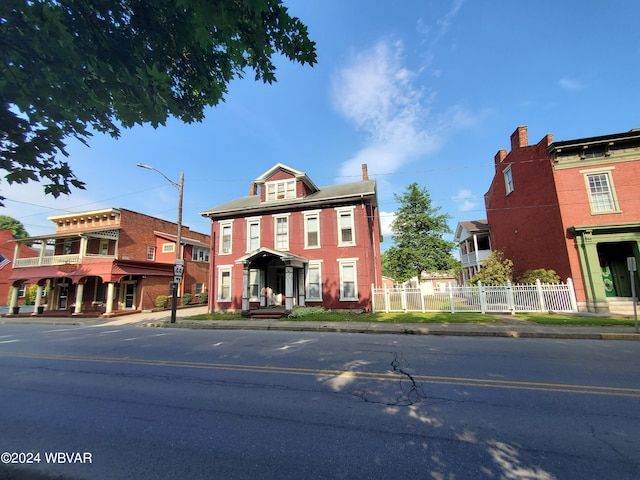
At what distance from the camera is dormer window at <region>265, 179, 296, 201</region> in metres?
20.2

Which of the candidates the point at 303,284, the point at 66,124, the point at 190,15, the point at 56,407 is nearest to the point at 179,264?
the point at 303,284

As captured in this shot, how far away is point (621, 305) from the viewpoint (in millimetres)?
14570

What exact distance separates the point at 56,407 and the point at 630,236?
76.5ft

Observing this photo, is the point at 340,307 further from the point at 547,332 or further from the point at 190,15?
the point at 190,15

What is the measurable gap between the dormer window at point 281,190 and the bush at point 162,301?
46.0 ft

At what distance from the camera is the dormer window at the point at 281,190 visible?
2020 cm

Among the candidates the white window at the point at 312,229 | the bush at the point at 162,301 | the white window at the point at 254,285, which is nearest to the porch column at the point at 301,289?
the white window at the point at 312,229

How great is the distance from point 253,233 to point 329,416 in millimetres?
17330

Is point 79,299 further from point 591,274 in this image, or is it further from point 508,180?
point 508,180

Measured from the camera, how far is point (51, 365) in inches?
294

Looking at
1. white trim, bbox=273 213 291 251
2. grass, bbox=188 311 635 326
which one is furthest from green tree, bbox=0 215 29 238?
grass, bbox=188 311 635 326

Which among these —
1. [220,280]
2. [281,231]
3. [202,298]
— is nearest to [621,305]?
[281,231]

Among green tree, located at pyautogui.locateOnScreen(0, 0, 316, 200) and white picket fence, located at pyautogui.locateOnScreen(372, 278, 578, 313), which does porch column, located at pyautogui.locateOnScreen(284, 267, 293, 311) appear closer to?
white picket fence, located at pyautogui.locateOnScreen(372, 278, 578, 313)

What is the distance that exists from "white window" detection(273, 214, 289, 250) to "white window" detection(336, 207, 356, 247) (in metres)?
3.82
